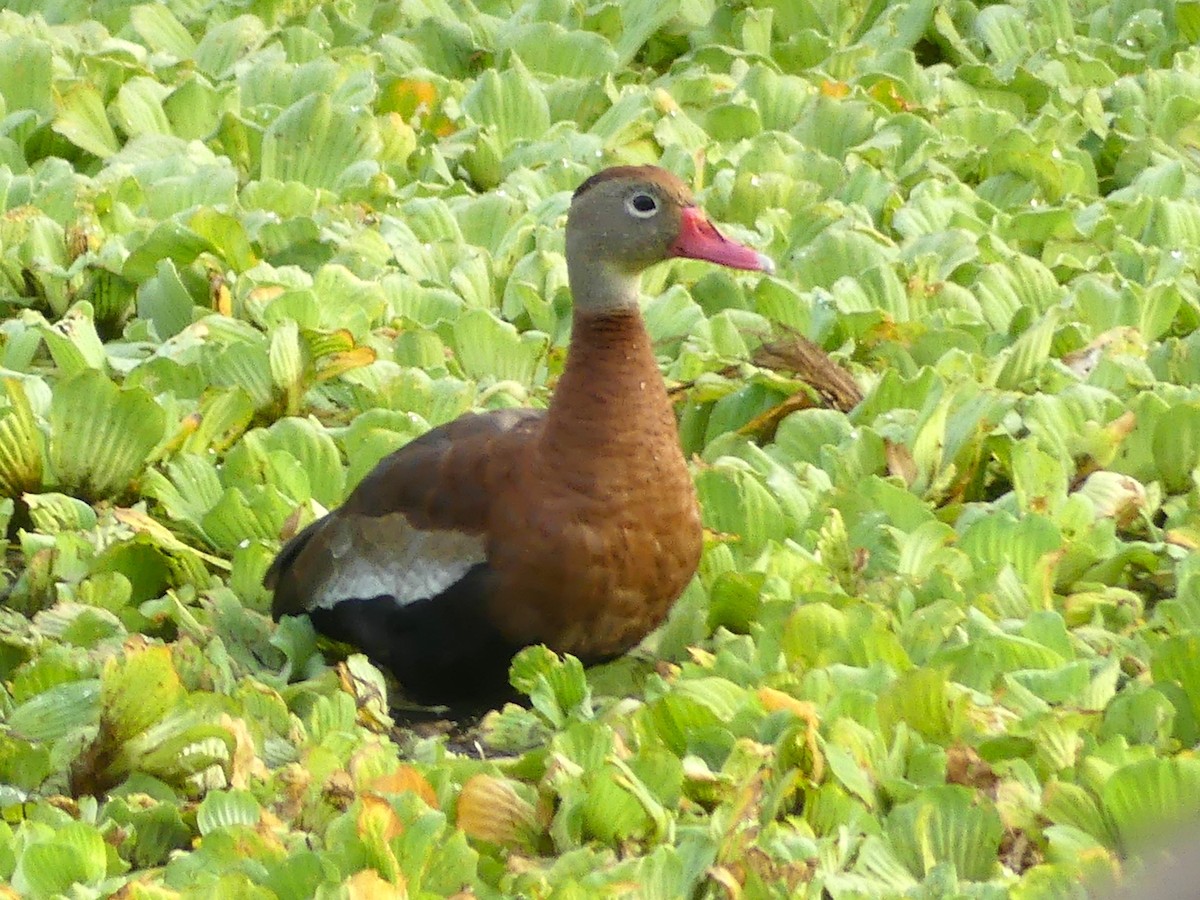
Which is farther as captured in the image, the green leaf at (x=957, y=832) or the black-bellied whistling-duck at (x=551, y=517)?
the black-bellied whistling-duck at (x=551, y=517)

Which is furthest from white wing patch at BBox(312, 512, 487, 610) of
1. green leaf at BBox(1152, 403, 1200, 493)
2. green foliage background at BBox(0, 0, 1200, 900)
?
green leaf at BBox(1152, 403, 1200, 493)

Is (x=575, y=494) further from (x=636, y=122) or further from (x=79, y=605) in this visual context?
(x=636, y=122)

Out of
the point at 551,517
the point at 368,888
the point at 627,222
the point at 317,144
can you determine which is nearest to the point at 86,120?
the point at 317,144

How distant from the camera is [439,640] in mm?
4434

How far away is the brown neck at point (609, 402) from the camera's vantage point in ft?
14.2

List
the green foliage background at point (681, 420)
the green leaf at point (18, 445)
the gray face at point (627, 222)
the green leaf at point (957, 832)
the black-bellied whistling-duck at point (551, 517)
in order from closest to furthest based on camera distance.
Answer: the green leaf at point (957, 832), the green foliage background at point (681, 420), the black-bellied whistling-duck at point (551, 517), the gray face at point (627, 222), the green leaf at point (18, 445)

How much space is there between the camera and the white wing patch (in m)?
4.40

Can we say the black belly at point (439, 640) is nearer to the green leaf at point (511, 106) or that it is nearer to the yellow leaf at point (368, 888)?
the yellow leaf at point (368, 888)

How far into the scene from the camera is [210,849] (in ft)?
11.9

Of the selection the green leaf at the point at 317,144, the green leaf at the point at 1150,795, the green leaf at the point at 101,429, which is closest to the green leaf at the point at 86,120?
the green leaf at the point at 317,144

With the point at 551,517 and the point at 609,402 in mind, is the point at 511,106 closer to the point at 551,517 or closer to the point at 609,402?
the point at 609,402

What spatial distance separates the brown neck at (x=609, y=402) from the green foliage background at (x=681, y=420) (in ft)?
1.35

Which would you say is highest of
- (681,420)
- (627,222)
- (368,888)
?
(627,222)

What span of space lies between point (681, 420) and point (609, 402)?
1.20 meters
